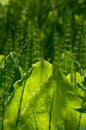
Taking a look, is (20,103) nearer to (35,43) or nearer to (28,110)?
(28,110)

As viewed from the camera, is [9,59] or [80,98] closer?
[80,98]

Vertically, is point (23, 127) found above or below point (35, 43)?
below

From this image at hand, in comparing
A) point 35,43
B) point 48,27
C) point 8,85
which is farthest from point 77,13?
point 8,85

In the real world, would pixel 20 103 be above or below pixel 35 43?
below

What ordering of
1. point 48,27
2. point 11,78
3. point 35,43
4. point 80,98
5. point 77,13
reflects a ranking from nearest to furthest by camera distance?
1. point 80,98
2. point 11,78
3. point 35,43
4. point 48,27
5. point 77,13

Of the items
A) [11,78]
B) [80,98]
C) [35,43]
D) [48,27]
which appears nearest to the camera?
[80,98]

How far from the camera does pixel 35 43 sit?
1330 mm

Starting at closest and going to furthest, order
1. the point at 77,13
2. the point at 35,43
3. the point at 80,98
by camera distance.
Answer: the point at 80,98
the point at 35,43
the point at 77,13

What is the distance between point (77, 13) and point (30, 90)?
80.6 inches

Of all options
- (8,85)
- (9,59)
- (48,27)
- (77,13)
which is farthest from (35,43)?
(77,13)

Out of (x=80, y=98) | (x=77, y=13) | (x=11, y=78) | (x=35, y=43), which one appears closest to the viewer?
(x=80, y=98)

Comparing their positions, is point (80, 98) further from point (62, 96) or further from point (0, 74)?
point (0, 74)

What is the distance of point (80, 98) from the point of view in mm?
1039

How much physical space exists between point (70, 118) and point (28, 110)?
3.8 inches
